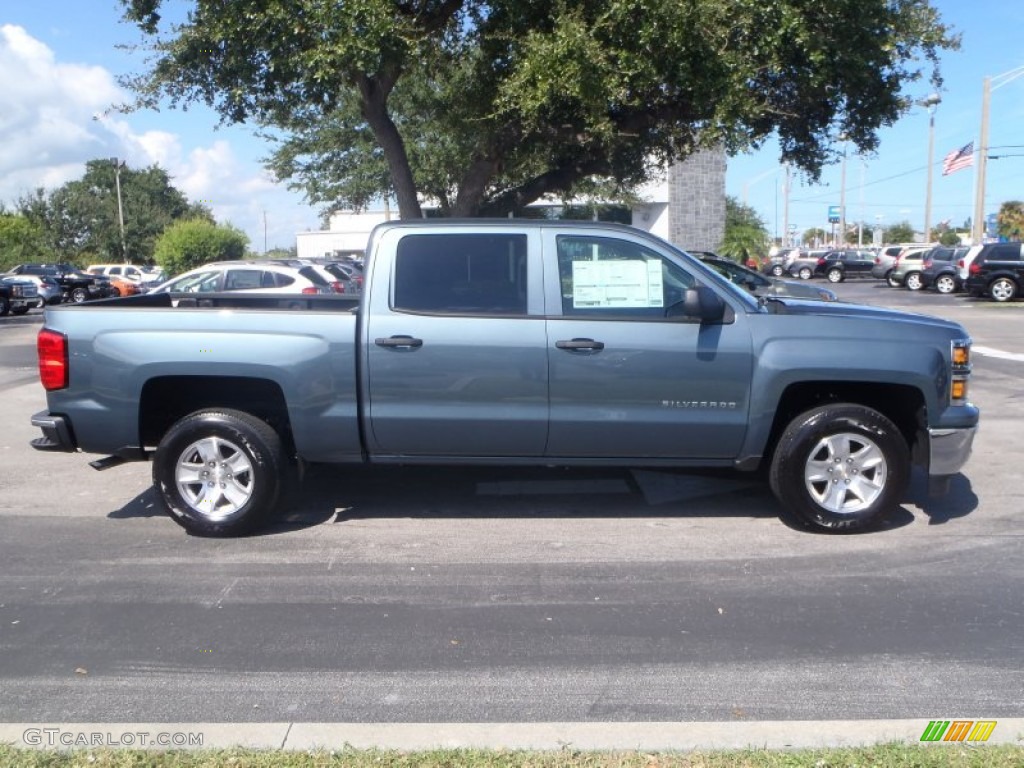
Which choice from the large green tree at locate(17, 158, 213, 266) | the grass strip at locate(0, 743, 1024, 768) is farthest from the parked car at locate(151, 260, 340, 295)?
the large green tree at locate(17, 158, 213, 266)

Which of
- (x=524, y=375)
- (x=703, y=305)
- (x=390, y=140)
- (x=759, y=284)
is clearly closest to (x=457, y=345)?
(x=524, y=375)

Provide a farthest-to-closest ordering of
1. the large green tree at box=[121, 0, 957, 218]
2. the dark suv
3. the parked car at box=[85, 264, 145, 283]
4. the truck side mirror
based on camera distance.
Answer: the parked car at box=[85, 264, 145, 283]
the dark suv
the large green tree at box=[121, 0, 957, 218]
the truck side mirror

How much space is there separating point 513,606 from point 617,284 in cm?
219

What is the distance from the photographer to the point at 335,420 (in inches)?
247

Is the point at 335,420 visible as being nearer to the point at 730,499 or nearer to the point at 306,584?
the point at 306,584

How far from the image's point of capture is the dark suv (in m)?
28.8

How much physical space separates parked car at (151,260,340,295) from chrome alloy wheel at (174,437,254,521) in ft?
37.1

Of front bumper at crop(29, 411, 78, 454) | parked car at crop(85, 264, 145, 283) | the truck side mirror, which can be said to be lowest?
front bumper at crop(29, 411, 78, 454)

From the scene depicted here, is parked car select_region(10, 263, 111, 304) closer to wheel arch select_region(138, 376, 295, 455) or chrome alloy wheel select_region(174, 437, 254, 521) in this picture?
wheel arch select_region(138, 376, 295, 455)

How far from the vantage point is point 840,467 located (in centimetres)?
632

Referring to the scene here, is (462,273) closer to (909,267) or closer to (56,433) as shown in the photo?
(56,433)

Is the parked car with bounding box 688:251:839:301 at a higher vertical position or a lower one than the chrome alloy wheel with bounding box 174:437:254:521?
higher

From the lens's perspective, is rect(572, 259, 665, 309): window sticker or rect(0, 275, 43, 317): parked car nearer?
rect(572, 259, 665, 309): window sticker

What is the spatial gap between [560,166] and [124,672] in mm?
12565
